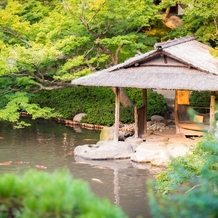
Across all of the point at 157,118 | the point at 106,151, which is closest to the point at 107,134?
the point at 106,151

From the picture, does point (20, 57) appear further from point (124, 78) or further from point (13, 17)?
point (124, 78)

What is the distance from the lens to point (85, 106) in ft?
79.6

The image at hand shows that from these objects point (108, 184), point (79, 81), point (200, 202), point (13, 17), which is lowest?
point (108, 184)

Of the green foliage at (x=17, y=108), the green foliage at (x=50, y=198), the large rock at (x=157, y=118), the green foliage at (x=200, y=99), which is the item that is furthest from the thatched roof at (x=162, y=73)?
the green foliage at (x=50, y=198)

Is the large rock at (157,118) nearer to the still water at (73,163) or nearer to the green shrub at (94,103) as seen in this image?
the green shrub at (94,103)

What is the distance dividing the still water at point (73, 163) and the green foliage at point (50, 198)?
733cm

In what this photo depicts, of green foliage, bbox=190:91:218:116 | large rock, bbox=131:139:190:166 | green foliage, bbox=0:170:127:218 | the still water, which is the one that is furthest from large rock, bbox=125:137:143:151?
green foliage, bbox=0:170:127:218

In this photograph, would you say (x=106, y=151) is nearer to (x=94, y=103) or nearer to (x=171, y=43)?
(x=171, y=43)

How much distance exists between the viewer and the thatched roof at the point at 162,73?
54.0 ft

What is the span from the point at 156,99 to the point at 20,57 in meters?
6.99

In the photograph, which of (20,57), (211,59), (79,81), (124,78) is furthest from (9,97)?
(211,59)

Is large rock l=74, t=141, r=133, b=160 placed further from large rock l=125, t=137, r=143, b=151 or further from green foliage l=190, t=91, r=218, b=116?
green foliage l=190, t=91, r=218, b=116

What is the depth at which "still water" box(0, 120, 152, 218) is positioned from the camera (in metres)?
12.8

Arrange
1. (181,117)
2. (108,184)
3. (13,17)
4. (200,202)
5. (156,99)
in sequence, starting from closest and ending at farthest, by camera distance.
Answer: (200,202) → (108,184) → (181,117) → (13,17) → (156,99)
